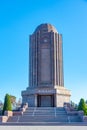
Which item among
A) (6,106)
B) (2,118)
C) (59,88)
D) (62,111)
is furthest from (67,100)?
(2,118)

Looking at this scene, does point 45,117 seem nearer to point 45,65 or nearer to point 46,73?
point 46,73

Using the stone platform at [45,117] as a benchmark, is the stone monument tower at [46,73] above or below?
above

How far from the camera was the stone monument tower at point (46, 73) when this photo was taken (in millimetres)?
35875

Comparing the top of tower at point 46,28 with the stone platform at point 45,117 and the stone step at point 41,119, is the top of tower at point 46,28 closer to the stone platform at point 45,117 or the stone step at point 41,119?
the stone platform at point 45,117

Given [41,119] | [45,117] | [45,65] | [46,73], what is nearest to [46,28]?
[45,65]

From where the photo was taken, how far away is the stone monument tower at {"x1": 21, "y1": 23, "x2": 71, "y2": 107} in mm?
35875

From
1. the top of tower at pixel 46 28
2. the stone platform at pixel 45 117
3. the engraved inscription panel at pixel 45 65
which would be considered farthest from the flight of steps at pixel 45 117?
the top of tower at pixel 46 28

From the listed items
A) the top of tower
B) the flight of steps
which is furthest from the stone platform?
the top of tower

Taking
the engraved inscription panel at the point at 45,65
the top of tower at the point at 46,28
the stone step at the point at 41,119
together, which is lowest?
the stone step at the point at 41,119

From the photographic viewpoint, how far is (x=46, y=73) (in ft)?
122

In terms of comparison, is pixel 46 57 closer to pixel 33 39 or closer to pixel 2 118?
pixel 33 39

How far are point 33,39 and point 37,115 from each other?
50.0 ft

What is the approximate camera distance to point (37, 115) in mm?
26859

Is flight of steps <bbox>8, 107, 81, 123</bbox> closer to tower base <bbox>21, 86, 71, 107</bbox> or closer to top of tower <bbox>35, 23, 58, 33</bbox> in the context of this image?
tower base <bbox>21, 86, 71, 107</bbox>
